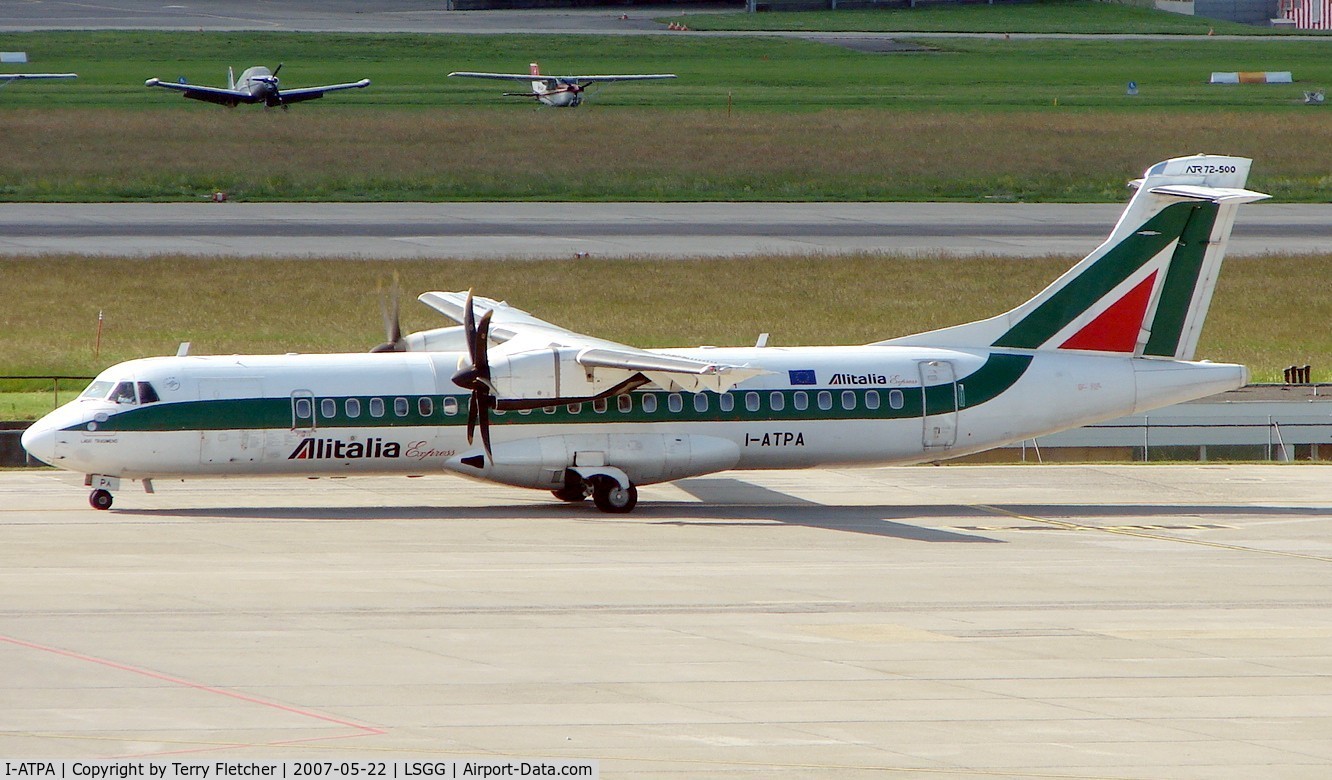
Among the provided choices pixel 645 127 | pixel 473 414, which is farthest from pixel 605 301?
pixel 645 127

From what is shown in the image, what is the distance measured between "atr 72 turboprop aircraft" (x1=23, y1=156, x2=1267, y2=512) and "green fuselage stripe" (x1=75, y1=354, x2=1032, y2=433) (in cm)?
3

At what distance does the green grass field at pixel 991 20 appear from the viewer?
14238 centimetres

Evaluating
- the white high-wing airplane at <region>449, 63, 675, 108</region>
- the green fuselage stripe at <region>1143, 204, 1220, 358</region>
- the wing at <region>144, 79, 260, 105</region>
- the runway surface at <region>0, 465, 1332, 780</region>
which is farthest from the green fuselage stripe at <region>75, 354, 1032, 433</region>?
the white high-wing airplane at <region>449, 63, 675, 108</region>

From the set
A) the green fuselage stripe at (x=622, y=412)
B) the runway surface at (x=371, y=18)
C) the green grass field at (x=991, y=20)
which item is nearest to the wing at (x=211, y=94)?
the runway surface at (x=371, y=18)

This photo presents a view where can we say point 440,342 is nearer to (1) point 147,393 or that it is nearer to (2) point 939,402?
(1) point 147,393

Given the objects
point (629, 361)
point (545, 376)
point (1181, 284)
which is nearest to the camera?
point (629, 361)

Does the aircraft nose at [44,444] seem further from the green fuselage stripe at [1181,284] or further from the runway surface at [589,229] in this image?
the runway surface at [589,229]

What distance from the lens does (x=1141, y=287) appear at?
3008 centimetres

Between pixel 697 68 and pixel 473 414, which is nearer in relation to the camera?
pixel 473 414

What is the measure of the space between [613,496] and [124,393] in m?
8.41

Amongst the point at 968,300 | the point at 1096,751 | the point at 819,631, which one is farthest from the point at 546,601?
the point at 968,300

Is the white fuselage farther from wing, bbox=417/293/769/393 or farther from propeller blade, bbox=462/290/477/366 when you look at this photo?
propeller blade, bbox=462/290/477/366

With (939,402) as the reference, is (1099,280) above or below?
above

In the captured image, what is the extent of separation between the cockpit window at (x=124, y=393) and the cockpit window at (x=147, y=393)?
0.13m
